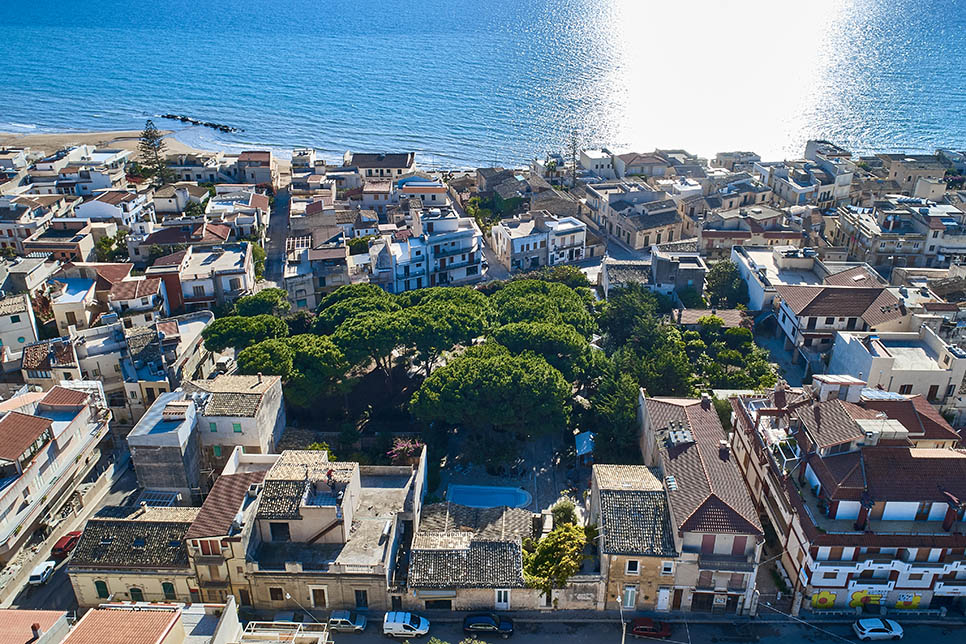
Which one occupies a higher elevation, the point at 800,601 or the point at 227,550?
the point at 227,550

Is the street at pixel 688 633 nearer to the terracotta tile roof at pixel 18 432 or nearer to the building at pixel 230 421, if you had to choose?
the building at pixel 230 421

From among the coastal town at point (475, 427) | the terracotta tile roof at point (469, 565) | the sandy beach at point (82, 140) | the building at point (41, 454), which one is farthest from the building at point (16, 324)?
the sandy beach at point (82, 140)

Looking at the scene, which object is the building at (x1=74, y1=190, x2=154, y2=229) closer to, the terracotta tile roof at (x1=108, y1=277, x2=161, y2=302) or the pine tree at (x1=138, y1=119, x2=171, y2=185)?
the pine tree at (x1=138, y1=119, x2=171, y2=185)

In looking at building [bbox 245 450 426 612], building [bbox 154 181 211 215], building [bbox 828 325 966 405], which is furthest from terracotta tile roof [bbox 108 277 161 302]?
building [bbox 828 325 966 405]

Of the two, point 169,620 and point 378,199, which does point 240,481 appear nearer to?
point 169,620

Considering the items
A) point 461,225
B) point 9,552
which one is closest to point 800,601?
point 9,552

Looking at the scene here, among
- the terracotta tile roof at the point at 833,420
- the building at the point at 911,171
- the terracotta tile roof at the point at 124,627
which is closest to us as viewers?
the terracotta tile roof at the point at 124,627
